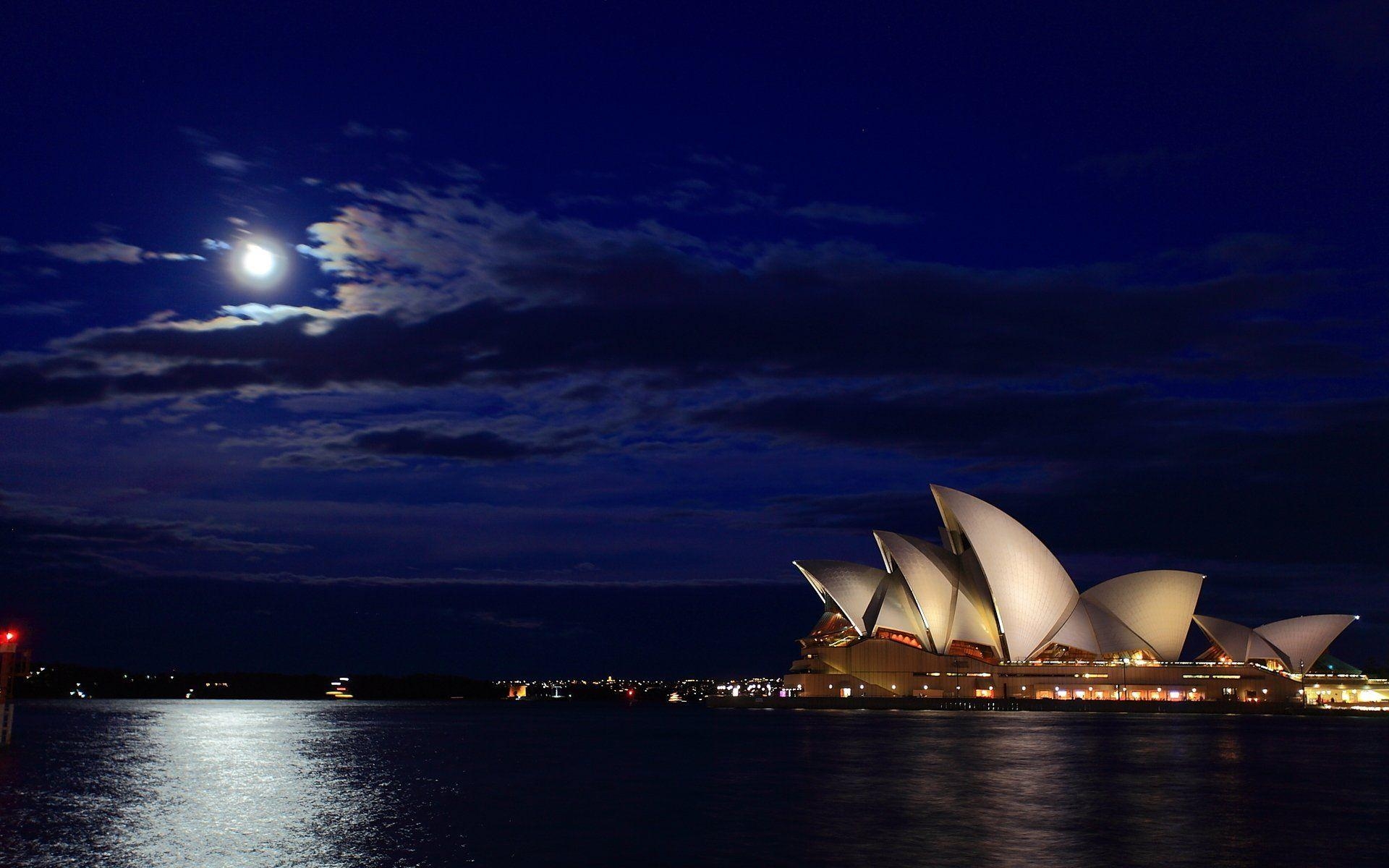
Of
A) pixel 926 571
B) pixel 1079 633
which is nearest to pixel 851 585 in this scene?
pixel 926 571

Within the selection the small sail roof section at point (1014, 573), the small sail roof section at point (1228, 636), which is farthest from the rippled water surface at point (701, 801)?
the small sail roof section at point (1228, 636)

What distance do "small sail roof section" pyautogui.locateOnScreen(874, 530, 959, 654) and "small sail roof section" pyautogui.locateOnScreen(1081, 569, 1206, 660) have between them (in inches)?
526

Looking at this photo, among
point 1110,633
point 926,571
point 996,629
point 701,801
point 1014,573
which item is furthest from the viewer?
point 1110,633

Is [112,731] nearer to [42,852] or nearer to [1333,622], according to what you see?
[42,852]

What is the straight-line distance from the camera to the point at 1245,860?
20.9m

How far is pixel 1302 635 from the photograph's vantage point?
107m

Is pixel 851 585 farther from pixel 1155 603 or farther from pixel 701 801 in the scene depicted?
pixel 701 801

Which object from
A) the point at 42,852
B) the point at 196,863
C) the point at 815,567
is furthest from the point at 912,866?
the point at 815,567

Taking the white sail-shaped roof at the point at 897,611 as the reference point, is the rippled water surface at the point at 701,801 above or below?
below

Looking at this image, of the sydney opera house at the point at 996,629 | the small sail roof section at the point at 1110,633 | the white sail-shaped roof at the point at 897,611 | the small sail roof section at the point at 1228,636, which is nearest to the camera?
the sydney opera house at the point at 996,629

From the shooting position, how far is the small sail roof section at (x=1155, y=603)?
9181 cm

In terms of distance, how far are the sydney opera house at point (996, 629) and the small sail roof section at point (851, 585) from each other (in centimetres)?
9

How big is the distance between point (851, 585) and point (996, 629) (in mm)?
11009

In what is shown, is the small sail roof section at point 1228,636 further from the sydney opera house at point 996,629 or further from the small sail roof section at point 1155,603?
the small sail roof section at point 1155,603
